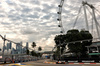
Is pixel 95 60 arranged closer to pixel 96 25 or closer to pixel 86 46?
pixel 86 46

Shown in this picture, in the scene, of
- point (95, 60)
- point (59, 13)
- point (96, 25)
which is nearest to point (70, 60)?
point (95, 60)

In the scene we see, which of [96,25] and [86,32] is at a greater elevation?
[96,25]

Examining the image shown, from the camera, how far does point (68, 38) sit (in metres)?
56.3

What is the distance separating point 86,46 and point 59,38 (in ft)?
70.4

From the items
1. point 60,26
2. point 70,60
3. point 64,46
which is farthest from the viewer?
point 64,46

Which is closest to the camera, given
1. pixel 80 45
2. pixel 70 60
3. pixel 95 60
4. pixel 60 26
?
pixel 95 60

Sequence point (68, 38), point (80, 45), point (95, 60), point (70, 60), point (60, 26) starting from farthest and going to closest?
point (60, 26) < point (68, 38) < point (80, 45) < point (70, 60) < point (95, 60)

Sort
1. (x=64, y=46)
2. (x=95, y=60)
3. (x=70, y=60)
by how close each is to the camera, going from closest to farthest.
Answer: (x=95, y=60) < (x=70, y=60) < (x=64, y=46)

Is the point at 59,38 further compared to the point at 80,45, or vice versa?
the point at 59,38

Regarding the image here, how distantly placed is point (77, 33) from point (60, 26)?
1390 cm

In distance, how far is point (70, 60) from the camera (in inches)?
1687

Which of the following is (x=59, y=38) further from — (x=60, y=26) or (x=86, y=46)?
(x=86, y=46)

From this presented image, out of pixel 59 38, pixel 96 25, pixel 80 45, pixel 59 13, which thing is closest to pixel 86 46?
pixel 80 45

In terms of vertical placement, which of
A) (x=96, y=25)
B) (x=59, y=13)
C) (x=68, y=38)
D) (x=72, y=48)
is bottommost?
(x=72, y=48)
